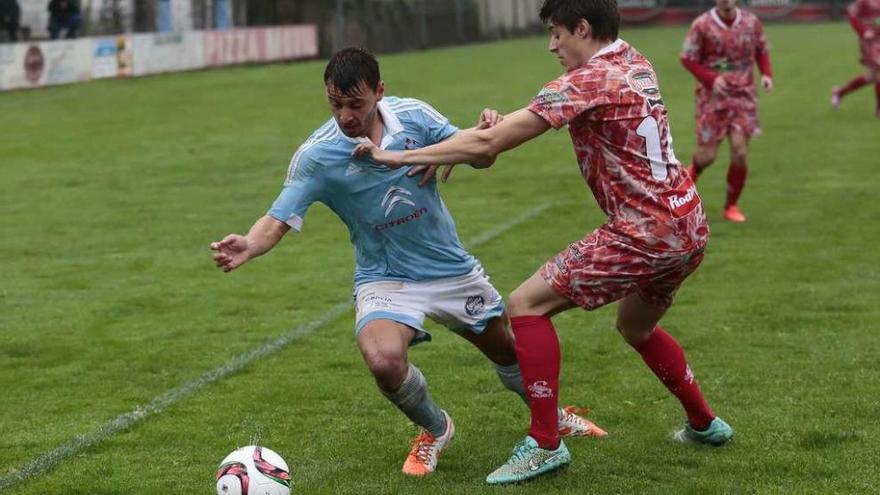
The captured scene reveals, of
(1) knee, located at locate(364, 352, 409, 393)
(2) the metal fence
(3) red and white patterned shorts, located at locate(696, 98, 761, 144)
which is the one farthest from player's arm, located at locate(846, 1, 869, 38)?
(1) knee, located at locate(364, 352, 409, 393)

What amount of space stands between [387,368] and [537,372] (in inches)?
23.6

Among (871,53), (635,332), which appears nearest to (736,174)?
(635,332)

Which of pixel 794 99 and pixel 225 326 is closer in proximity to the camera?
pixel 225 326

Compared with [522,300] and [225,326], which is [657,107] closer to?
[522,300]

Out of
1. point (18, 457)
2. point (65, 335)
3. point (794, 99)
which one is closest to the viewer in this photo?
point (18, 457)

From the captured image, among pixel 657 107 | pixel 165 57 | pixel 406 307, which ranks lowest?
pixel 165 57

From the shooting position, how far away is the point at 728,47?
1357 centimetres

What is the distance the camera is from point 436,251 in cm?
619

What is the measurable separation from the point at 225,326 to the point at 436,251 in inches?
143

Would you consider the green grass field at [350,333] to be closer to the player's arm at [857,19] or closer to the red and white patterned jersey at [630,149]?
the red and white patterned jersey at [630,149]

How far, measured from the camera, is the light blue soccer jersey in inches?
237

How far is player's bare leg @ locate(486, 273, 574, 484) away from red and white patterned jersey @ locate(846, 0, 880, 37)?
1711cm

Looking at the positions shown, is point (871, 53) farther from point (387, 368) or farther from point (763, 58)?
point (387, 368)

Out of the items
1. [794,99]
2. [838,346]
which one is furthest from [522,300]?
[794,99]
